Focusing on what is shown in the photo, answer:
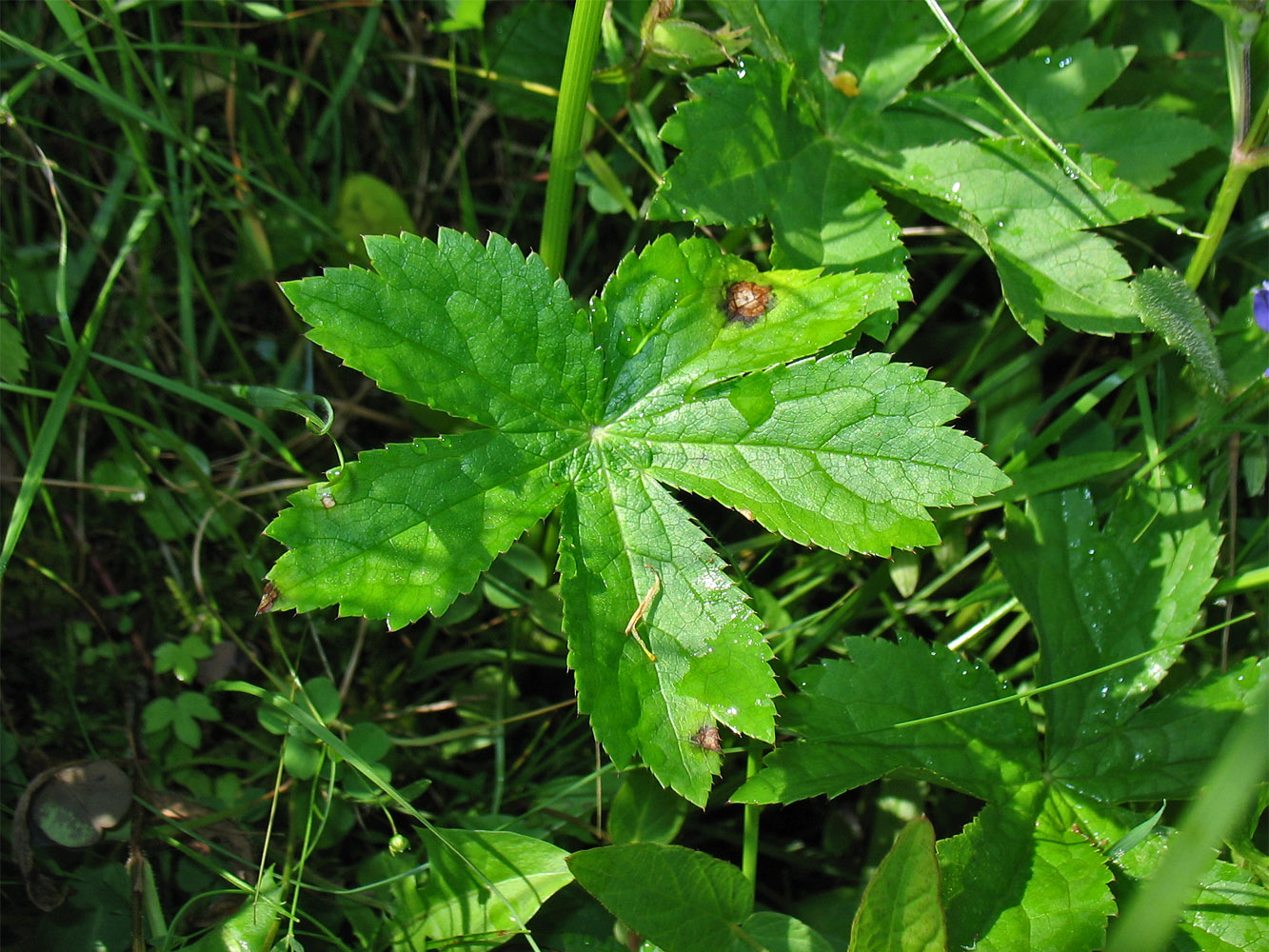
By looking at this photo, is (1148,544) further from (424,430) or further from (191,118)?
(191,118)

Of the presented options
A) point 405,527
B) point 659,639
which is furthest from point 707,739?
point 405,527

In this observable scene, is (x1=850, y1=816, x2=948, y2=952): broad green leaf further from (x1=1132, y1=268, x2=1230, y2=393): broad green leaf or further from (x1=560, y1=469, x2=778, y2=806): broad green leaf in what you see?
(x1=1132, y1=268, x2=1230, y2=393): broad green leaf

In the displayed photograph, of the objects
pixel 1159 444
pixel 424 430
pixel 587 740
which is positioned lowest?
pixel 587 740

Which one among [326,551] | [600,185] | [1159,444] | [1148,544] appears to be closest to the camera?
[326,551]

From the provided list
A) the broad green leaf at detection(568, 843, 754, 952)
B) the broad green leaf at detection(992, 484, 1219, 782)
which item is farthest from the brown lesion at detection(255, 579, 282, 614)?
the broad green leaf at detection(992, 484, 1219, 782)

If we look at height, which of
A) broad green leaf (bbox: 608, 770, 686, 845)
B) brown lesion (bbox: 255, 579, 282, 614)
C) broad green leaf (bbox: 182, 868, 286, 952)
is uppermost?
brown lesion (bbox: 255, 579, 282, 614)

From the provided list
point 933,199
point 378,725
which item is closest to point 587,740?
point 378,725
